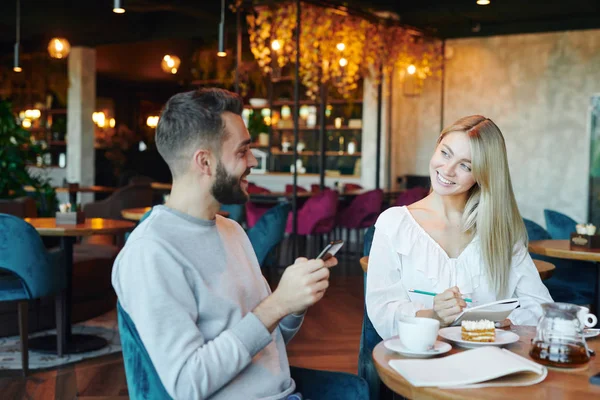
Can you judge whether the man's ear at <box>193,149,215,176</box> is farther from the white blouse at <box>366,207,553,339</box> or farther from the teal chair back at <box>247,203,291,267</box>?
the teal chair back at <box>247,203,291,267</box>

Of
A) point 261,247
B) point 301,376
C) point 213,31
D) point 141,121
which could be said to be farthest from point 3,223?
point 141,121

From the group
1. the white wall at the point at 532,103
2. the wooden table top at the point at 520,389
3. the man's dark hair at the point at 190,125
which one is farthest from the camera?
the white wall at the point at 532,103

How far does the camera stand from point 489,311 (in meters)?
1.85

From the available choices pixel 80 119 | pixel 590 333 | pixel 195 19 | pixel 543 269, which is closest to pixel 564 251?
pixel 543 269

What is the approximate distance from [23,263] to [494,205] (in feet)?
9.88

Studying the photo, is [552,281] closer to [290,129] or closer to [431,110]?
[431,110]

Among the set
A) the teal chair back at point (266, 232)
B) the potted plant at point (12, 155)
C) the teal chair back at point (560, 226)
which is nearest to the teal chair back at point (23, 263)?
the teal chair back at point (266, 232)

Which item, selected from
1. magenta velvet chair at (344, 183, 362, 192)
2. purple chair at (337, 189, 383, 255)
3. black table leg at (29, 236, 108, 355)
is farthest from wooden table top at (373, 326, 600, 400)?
magenta velvet chair at (344, 183, 362, 192)

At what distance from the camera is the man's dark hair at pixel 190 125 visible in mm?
1725

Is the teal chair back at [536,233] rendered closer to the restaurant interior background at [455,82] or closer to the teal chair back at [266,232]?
Result: the teal chair back at [266,232]

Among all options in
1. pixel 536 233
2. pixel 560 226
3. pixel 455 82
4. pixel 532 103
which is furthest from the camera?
pixel 455 82

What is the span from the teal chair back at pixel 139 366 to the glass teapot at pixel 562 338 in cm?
84

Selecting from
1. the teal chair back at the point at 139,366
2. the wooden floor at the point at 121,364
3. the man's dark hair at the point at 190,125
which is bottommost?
the wooden floor at the point at 121,364

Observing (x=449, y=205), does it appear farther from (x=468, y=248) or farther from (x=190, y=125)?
(x=190, y=125)
